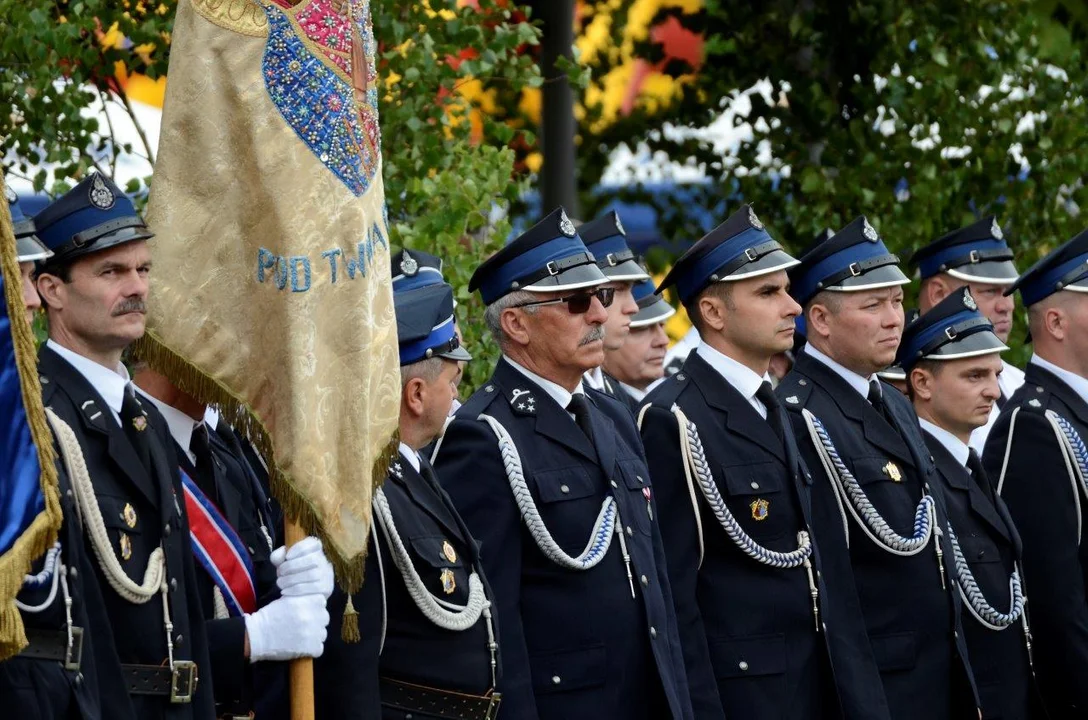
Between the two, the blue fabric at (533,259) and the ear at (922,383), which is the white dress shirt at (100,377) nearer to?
the blue fabric at (533,259)

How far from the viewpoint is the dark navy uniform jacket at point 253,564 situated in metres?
4.96

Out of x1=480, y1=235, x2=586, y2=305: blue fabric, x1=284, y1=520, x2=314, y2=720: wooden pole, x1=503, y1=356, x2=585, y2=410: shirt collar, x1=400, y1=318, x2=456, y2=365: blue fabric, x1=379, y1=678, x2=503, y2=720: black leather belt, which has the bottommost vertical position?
x1=379, y1=678, x2=503, y2=720: black leather belt

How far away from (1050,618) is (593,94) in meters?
5.12

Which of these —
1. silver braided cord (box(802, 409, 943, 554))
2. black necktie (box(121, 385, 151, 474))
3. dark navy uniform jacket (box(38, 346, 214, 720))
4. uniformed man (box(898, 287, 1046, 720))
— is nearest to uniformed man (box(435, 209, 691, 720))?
silver braided cord (box(802, 409, 943, 554))

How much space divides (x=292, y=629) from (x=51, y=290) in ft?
3.24

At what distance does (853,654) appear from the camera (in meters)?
6.53

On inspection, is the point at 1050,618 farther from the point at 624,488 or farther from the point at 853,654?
the point at 624,488

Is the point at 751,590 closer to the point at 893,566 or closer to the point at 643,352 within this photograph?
the point at 893,566

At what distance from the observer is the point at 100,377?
4.78 meters

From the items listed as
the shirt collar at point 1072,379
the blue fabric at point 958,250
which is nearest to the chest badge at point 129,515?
the shirt collar at point 1072,379

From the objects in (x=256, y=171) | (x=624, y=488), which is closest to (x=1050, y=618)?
(x=624, y=488)

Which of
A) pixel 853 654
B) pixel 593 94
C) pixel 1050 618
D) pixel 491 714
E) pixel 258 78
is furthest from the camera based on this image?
pixel 593 94

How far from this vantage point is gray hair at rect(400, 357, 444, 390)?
5.67 meters

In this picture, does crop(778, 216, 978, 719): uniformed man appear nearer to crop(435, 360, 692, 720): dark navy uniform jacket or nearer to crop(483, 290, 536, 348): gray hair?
crop(435, 360, 692, 720): dark navy uniform jacket
